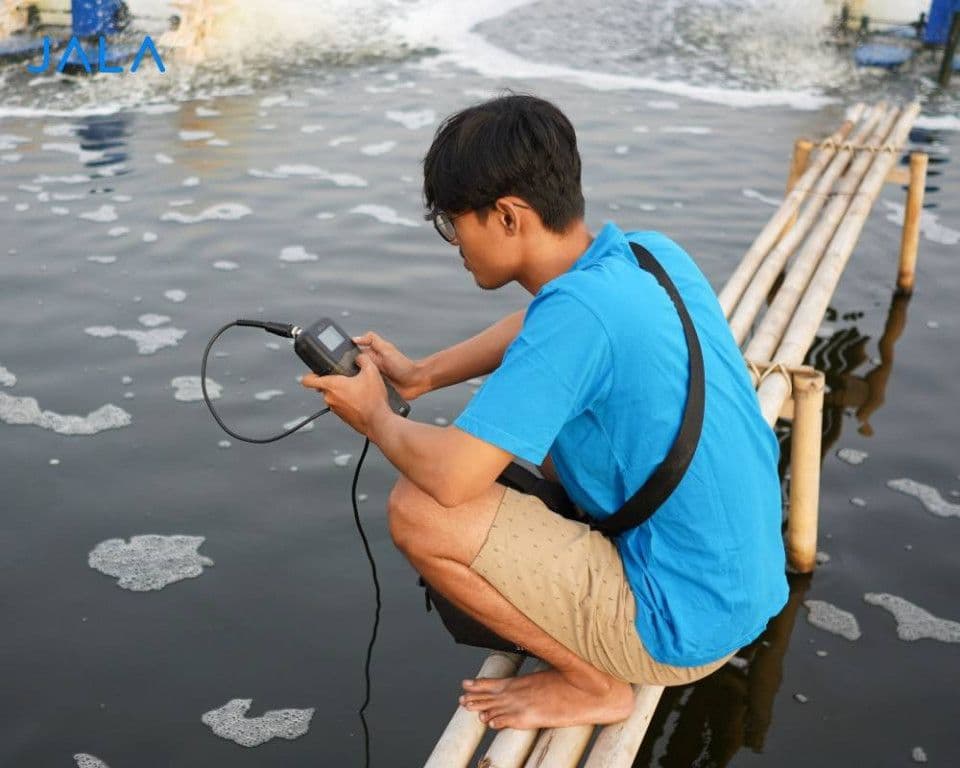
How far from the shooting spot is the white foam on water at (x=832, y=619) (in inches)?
130

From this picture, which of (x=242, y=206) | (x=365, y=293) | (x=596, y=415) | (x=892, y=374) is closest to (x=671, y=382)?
(x=596, y=415)

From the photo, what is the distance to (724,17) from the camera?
15320 millimetres

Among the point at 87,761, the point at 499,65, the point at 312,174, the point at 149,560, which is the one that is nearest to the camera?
the point at 87,761

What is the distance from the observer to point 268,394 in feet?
15.1

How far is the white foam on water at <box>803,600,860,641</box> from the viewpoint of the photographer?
10.9ft

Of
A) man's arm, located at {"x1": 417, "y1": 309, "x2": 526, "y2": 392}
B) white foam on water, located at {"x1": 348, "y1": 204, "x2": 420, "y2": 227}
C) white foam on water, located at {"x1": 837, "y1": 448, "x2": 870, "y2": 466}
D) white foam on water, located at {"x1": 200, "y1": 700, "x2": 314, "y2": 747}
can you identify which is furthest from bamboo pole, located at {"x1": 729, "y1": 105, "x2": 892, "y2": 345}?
white foam on water, located at {"x1": 348, "y1": 204, "x2": 420, "y2": 227}

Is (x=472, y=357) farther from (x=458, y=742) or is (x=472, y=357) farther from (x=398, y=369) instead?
(x=458, y=742)

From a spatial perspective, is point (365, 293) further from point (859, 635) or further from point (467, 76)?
point (467, 76)

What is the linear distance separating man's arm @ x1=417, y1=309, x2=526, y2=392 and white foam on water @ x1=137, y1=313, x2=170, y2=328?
2690mm

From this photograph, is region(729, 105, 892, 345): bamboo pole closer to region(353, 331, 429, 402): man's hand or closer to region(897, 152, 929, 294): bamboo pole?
region(897, 152, 929, 294): bamboo pole

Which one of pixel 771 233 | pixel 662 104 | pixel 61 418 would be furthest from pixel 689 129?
pixel 61 418

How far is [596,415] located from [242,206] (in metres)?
5.30

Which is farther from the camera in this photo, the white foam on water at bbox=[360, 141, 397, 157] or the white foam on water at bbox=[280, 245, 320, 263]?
the white foam on water at bbox=[360, 141, 397, 157]

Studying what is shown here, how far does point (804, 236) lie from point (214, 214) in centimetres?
381
